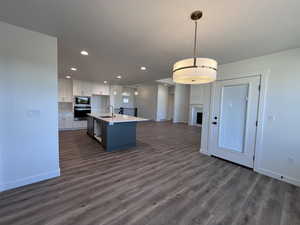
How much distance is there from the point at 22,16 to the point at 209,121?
4123mm

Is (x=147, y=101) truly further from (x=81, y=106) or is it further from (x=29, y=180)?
(x=29, y=180)

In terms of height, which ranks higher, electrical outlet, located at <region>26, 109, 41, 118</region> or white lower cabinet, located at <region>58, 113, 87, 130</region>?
electrical outlet, located at <region>26, 109, 41, 118</region>

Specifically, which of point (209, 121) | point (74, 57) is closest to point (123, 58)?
point (74, 57)

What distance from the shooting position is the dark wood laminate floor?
5.25 feet

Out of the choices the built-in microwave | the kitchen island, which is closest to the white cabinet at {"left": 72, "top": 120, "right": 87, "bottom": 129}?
the built-in microwave

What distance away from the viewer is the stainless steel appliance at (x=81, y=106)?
21.2 ft

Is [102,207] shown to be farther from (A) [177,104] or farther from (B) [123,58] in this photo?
(A) [177,104]

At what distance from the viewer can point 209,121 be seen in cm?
370

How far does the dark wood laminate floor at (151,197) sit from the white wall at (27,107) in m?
0.31

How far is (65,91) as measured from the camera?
20.9ft

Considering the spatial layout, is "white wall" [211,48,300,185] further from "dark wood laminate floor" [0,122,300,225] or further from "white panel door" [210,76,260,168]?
"dark wood laminate floor" [0,122,300,225]

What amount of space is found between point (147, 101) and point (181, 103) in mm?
2674

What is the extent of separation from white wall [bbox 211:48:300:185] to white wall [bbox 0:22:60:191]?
403 cm

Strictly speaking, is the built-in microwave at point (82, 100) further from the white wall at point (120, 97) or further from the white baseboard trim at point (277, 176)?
the white baseboard trim at point (277, 176)
